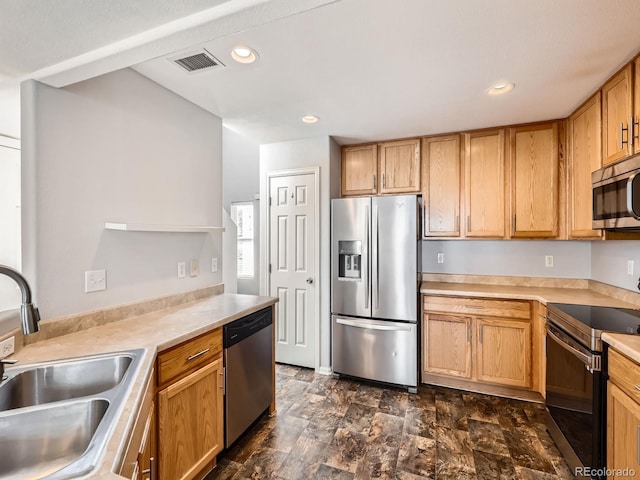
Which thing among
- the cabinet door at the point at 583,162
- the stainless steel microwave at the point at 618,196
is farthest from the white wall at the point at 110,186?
the cabinet door at the point at 583,162

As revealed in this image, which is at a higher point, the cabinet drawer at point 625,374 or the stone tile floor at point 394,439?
the cabinet drawer at point 625,374

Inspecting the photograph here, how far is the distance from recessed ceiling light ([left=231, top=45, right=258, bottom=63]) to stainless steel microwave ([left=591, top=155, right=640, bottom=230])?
2135mm

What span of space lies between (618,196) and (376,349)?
2096 millimetres

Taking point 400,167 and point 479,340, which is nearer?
point 479,340

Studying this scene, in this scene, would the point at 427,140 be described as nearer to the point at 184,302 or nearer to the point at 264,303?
the point at 264,303

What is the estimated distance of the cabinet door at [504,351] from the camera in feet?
8.62

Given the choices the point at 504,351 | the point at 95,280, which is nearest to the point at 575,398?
the point at 504,351

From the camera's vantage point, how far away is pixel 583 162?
247 cm

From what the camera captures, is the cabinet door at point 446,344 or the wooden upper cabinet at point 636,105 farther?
the cabinet door at point 446,344

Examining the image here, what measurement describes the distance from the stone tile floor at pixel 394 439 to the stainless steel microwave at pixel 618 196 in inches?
59.5

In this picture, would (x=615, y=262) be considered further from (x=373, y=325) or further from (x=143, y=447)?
(x=143, y=447)

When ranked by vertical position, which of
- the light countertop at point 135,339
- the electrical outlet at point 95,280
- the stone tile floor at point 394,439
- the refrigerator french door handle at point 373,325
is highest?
the electrical outlet at point 95,280

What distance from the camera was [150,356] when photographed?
129 cm

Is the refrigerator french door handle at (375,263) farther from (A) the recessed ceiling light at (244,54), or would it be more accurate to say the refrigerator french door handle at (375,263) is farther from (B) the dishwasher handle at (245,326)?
(A) the recessed ceiling light at (244,54)
